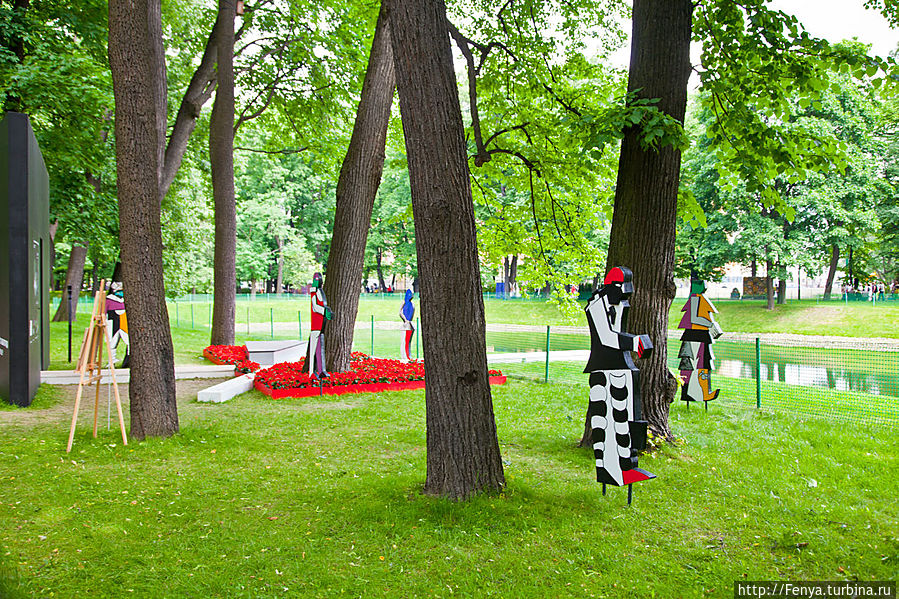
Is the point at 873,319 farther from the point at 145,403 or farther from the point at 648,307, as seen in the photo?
the point at 145,403

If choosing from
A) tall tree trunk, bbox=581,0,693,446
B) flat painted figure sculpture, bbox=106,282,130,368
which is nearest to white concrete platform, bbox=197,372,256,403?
flat painted figure sculpture, bbox=106,282,130,368

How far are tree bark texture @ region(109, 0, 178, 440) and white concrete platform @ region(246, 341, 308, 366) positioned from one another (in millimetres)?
8227

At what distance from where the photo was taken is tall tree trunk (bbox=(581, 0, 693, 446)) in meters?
6.56

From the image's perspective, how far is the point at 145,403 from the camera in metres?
7.04

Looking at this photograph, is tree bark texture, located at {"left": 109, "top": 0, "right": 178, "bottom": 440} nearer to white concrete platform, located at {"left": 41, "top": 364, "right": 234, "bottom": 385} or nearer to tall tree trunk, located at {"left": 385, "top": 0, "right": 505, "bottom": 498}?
tall tree trunk, located at {"left": 385, "top": 0, "right": 505, "bottom": 498}

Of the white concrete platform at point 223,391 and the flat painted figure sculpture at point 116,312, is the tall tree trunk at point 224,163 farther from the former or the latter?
the white concrete platform at point 223,391

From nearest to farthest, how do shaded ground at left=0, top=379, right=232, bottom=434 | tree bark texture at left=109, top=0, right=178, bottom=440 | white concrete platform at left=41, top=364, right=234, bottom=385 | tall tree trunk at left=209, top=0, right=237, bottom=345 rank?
tree bark texture at left=109, top=0, right=178, bottom=440
shaded ground at left=0, top=379, right=232, bottom=434
white concrete platform at left=41, top=364, right=234, bottom=385
tall tree trunk at left=209, top=0, right=237, bottom=345

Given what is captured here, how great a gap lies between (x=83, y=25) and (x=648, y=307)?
14.3 metres

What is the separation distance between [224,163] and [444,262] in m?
11.6

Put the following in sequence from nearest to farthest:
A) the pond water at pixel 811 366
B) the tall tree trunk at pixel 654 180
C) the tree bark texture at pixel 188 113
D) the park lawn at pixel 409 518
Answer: the park lawn at pixel 409 518 → the tall tree trunk at pixel 654 180 → the tree bark texture at pixel 188 113 → the pond water at pixel 811 366

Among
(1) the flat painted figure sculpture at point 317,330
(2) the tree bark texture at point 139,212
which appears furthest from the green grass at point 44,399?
(1) the flat painted figure sculpture at point 317,330

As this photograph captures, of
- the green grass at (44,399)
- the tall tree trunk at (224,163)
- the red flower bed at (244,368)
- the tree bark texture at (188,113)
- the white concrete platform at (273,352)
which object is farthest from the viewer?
the white concrete platform at (273,352)

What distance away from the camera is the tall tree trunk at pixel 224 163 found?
46.2 feet

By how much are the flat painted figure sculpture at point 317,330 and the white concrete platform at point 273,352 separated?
4.48 meters
